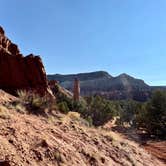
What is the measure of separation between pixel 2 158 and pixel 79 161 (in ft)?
11.2

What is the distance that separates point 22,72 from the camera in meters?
33.6

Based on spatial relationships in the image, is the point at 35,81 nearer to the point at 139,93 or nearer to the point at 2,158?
the point at 2,158

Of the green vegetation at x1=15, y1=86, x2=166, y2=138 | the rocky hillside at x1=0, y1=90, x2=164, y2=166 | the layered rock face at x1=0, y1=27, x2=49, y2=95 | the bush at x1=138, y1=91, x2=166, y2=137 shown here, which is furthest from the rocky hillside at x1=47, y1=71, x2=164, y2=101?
the rocky hillside at x1=0, y1=90, x2=164, y2=166

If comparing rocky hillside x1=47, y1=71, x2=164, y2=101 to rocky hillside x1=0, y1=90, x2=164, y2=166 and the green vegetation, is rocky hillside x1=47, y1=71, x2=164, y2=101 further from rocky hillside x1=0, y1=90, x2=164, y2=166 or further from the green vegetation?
rocky hillside x1=0, y1=90, x2=164, y2=166

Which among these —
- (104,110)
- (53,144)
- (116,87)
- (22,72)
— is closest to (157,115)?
(104,110)

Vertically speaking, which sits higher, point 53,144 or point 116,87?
point 116,87

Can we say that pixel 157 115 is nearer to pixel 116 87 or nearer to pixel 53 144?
pixel 53 144

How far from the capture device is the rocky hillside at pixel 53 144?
31.6 ft

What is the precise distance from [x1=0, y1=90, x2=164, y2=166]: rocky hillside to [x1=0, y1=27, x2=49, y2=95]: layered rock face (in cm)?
1589

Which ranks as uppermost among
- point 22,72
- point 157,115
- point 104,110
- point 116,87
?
point 116,87

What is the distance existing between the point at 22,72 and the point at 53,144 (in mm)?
23131

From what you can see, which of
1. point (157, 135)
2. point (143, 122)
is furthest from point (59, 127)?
point (143, 122)

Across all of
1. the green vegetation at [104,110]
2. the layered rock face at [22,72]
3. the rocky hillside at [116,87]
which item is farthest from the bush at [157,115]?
the rocky hillside at [116,87]

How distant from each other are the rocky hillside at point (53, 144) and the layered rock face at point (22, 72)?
52.1ft
